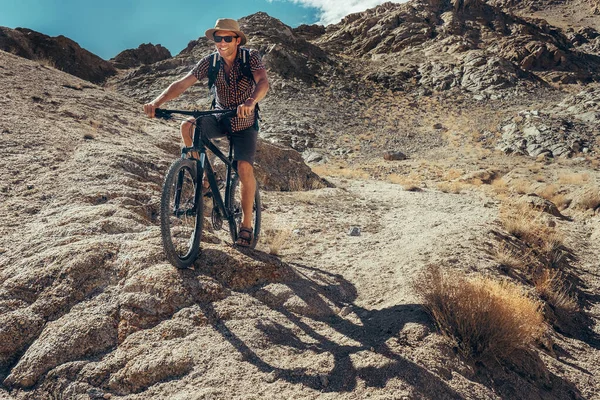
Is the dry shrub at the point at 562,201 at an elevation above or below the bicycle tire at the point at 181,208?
below

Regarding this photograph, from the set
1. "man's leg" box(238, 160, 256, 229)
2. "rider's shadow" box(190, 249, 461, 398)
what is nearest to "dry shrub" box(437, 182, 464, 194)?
"rider's shadow" box(190, 249, 461, 398)

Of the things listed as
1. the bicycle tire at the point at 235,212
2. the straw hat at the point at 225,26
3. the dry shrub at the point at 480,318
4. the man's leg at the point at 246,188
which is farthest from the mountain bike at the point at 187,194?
the dry shrub at the point at 480,318

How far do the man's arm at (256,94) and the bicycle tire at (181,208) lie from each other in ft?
2.35

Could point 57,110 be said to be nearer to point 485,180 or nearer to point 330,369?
point 330,369

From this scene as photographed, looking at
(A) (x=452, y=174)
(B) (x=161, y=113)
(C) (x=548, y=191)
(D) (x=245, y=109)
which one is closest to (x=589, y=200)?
(C) (x=548, y=191)

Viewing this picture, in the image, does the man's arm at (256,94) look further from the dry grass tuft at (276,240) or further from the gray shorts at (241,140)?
the dry grass tuft at (276,240)

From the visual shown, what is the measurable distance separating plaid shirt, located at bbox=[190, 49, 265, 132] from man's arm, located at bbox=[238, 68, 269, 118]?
111 mm

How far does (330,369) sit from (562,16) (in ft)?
289

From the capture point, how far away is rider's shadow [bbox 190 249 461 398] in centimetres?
246

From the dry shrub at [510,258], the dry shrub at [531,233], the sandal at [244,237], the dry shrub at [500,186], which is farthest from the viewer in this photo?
the dry shrub at [500,186]

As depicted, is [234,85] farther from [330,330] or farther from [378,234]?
[378,234]

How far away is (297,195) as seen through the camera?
9305mm

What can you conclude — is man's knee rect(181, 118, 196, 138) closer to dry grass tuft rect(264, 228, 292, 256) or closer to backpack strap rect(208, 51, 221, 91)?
backpack strap rect(208, 51, 221, 91)

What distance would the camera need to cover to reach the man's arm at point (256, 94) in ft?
10.3
